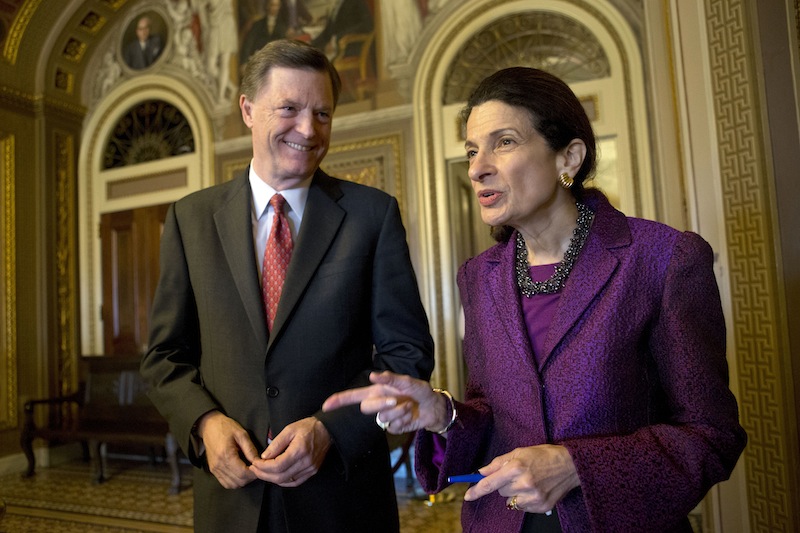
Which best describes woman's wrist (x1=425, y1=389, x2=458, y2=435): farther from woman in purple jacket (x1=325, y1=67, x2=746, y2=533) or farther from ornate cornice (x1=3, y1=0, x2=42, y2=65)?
ornate cornice (x1=3, y1=0, x2=42, y2=65)

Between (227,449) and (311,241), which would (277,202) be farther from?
(227,449)

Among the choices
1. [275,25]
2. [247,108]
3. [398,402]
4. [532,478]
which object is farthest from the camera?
[275,25]

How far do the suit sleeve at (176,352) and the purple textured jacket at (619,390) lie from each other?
611mm

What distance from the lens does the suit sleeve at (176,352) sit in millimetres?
1538

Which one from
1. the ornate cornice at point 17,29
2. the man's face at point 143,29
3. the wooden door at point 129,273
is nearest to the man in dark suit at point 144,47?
the man's face at point 143,29

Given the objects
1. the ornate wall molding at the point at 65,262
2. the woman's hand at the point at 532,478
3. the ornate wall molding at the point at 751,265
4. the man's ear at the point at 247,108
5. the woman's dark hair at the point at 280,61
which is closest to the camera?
the woman's hand at the point at 532,478

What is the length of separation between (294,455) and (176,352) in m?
0.52

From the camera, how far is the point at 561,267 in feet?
4.55

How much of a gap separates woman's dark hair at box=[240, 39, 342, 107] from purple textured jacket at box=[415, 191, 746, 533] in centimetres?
82

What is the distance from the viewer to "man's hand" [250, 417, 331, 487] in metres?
1.36

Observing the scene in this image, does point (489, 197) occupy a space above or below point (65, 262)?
below

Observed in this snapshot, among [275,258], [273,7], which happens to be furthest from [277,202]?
[273,7]

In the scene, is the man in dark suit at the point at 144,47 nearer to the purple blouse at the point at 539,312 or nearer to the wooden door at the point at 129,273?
the wooden door at the point at 129,273

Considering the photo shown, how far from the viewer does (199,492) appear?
163 cm
